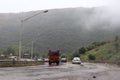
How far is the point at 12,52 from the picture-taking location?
519 ft

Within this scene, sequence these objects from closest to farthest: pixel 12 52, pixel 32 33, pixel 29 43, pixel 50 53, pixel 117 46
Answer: pixel 50 53 < pixel 117 46 < pixel 12 52 < pixel 29 43 < pixel 32 33

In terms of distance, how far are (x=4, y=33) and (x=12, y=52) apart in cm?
2753

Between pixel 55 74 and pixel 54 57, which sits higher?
pixel 54 57

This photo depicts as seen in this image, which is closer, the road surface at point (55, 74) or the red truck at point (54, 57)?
the road surface at point (55, 74)

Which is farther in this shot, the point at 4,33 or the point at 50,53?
the point at 4,33

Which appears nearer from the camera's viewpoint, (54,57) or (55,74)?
(55,74)

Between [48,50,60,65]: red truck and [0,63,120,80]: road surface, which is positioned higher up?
[48,50,60,65]: red truck

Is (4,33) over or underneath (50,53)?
over

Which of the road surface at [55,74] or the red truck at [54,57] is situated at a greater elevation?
the red truck at [54,57]

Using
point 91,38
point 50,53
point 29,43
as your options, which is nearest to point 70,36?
point 91,38

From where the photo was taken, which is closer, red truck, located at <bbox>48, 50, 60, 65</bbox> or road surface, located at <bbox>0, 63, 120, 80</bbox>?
road surface, located at <bbox>0, 63, 120, 80</bbox>

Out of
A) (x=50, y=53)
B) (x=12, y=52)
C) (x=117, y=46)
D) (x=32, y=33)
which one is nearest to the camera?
(x=50, y=53)

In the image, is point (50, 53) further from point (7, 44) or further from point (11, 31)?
point (11, 31)

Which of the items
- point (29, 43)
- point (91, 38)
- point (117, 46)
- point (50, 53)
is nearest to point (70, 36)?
point (91, 38)
